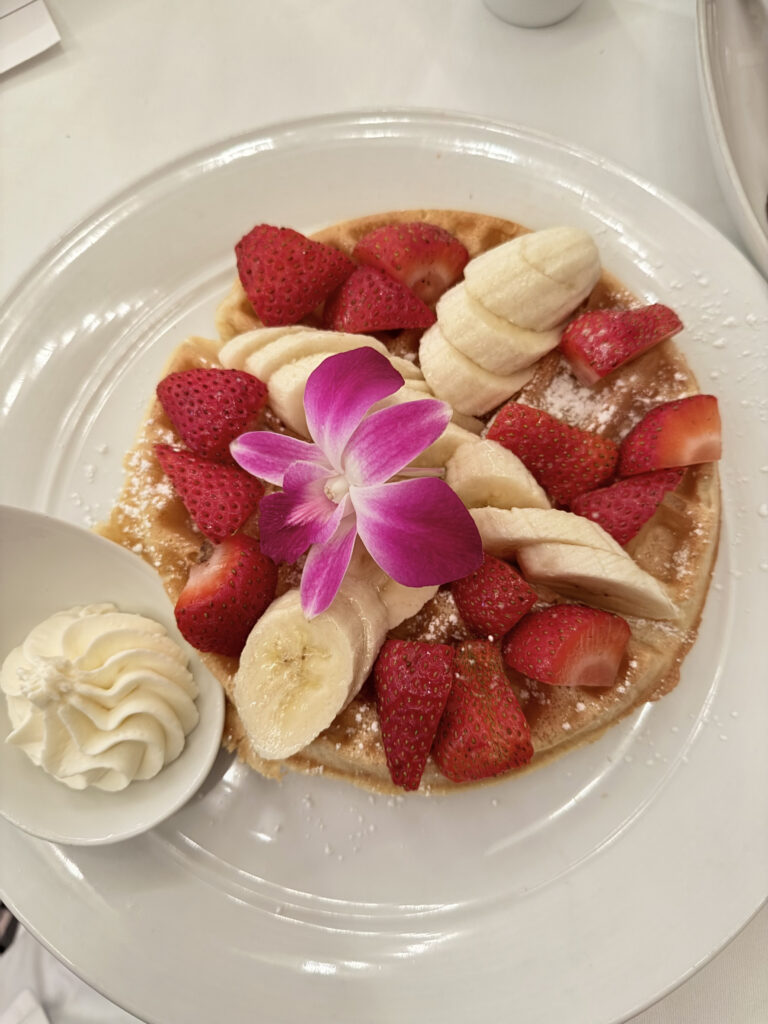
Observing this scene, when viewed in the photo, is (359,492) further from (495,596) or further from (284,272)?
(284,272)

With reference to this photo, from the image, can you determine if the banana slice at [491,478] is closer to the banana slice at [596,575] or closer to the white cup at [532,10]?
the banana slice at [596,575]

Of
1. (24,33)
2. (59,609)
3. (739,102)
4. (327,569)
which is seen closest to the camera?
(327,569)

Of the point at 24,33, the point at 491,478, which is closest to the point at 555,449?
the point at 491,478

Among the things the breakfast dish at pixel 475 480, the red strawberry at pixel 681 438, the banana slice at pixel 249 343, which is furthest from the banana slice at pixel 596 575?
the banana slice at pixel 249 343

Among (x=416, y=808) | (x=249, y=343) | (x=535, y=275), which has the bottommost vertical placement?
(x=416, y=808)

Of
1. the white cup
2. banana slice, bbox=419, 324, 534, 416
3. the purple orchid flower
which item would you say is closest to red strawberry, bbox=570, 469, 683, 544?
banana slice, bbox=419, 324, 534, 416

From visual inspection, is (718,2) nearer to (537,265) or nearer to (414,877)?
(537,265)

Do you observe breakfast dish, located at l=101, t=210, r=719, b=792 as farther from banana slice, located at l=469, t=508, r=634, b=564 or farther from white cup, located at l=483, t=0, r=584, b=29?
white cup, located at l=483, t=0, r=584, b=29
